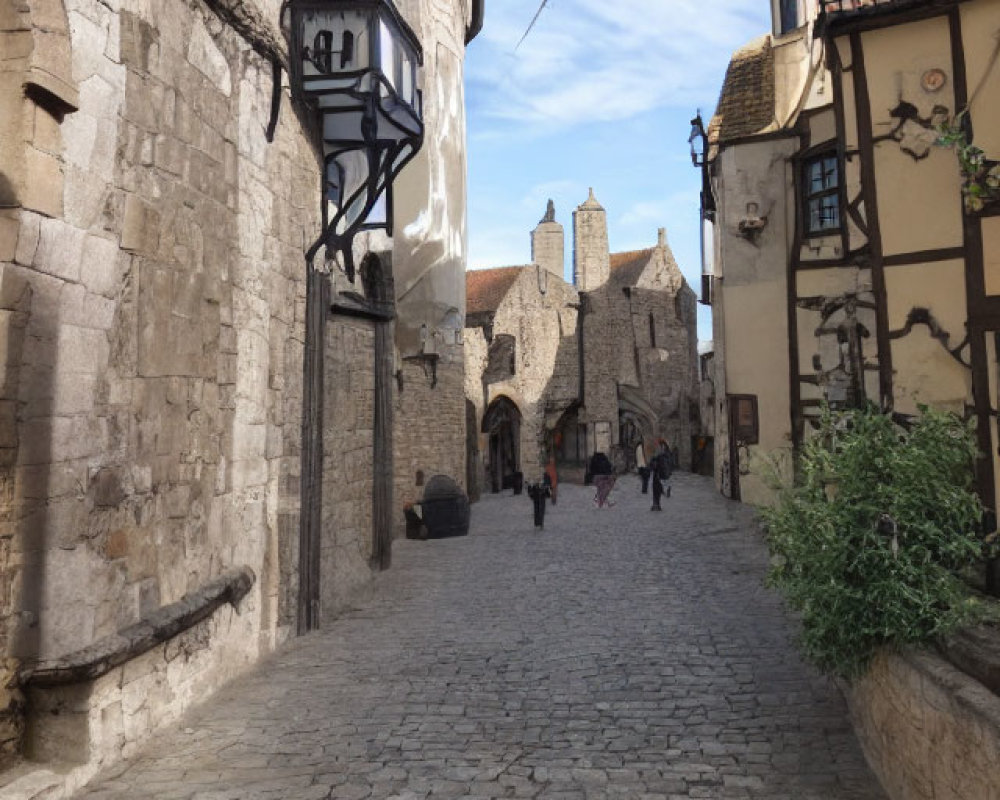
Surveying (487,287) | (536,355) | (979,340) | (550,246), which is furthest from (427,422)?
(550,246)

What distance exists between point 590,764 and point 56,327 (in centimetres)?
375

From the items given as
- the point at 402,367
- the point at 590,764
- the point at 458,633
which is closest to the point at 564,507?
the point at 402,367

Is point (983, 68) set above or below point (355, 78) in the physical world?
below

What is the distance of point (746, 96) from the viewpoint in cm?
1525

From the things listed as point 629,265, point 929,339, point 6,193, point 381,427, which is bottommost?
Result: point 381,427

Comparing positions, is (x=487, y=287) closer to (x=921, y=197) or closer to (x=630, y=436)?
(x=630, y=436)

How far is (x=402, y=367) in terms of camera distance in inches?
669

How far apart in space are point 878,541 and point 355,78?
567 centimetres

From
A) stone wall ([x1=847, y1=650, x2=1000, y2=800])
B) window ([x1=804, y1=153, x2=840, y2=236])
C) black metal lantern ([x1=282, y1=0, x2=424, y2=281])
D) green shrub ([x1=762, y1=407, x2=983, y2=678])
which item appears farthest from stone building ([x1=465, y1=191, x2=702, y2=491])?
stone wall ([x1=847, y1=650, x2=1000, y2=800])

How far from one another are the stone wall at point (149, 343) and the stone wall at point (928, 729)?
4181 millimetres

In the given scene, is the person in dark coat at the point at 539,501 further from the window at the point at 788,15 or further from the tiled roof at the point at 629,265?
the tiled roof at the point at 629,265

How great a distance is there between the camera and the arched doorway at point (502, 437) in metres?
30.6

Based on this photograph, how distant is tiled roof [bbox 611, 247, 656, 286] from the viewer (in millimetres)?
36000

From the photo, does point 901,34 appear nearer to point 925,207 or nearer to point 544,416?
point 925,207
